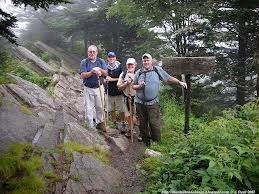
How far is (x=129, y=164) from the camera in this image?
7844mm

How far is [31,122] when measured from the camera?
8.49 m

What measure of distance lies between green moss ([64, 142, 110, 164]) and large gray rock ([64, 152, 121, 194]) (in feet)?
0.76

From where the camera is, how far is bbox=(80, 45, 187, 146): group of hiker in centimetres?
849

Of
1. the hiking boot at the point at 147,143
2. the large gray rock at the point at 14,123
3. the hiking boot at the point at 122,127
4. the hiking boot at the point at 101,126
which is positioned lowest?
the hiking boot at the point at 147,143

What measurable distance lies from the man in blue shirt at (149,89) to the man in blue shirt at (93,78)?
3.90ft

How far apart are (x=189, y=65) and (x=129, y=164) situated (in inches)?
116

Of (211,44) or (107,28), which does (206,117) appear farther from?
(107,28)

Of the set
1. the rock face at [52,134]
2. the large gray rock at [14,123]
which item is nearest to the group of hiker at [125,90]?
the rock face at [52,134]

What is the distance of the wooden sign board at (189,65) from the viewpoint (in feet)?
28.0

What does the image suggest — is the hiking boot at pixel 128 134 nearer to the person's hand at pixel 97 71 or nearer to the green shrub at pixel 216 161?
the person's hand at pixel 97 71

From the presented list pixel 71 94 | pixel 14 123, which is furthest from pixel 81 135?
pixel 71 94

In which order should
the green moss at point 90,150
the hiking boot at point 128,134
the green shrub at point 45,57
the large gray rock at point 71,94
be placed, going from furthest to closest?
the green shrub at point 45,57 < the large gray rock at point 71,94 < the hiking boot at point 128,134 < the green moss at point 90,150

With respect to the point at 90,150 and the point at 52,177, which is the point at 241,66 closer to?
the point at 90,150

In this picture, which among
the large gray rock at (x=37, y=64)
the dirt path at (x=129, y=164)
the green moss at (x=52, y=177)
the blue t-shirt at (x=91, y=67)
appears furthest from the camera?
the large gray rock at (x=37, y=64)
